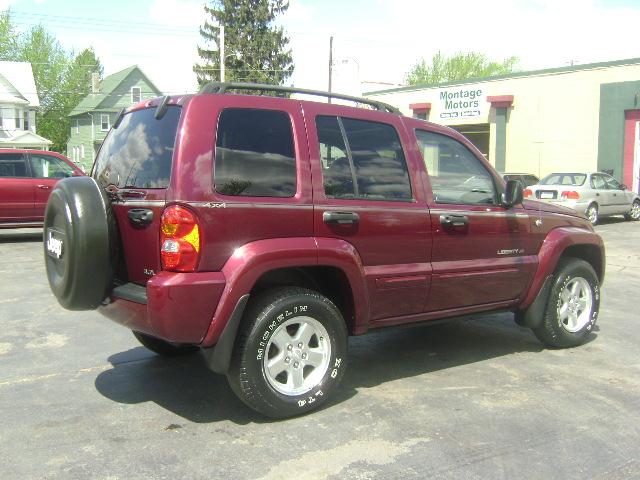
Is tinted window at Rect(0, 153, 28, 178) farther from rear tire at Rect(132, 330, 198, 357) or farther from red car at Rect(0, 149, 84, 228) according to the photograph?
rear tire at Rect(132, 330, 198, 357)

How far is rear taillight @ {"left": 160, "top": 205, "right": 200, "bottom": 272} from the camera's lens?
139 inches

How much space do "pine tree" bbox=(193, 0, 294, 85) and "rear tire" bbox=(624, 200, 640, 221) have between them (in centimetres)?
2734

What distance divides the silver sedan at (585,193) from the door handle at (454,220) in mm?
12856

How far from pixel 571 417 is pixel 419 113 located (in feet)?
90.2

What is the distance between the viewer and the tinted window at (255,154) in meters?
3.74

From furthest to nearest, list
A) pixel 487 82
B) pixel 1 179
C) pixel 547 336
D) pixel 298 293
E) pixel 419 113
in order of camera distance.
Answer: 1. pixel 419 113
2. pixel 487 82
3. pixel 1 179
4. pixel 547 336
5. pixel 298 293

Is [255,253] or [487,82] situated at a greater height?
[487,82]

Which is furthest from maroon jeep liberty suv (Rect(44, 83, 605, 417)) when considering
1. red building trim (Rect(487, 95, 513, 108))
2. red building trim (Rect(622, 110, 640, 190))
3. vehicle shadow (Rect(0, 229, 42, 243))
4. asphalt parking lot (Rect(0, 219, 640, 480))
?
red building trim (Rect(487, 95, 513, 108))

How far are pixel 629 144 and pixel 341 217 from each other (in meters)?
22.3

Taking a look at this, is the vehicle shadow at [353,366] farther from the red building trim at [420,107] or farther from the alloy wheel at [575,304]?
the red building trim at [420,107]

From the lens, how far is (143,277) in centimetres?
375

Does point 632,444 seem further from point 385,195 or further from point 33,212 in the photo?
point 33,212

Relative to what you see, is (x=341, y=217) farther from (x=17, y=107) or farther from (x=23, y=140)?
(x=17, y=107)

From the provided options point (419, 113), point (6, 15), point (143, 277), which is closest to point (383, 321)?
point (143, 277)
